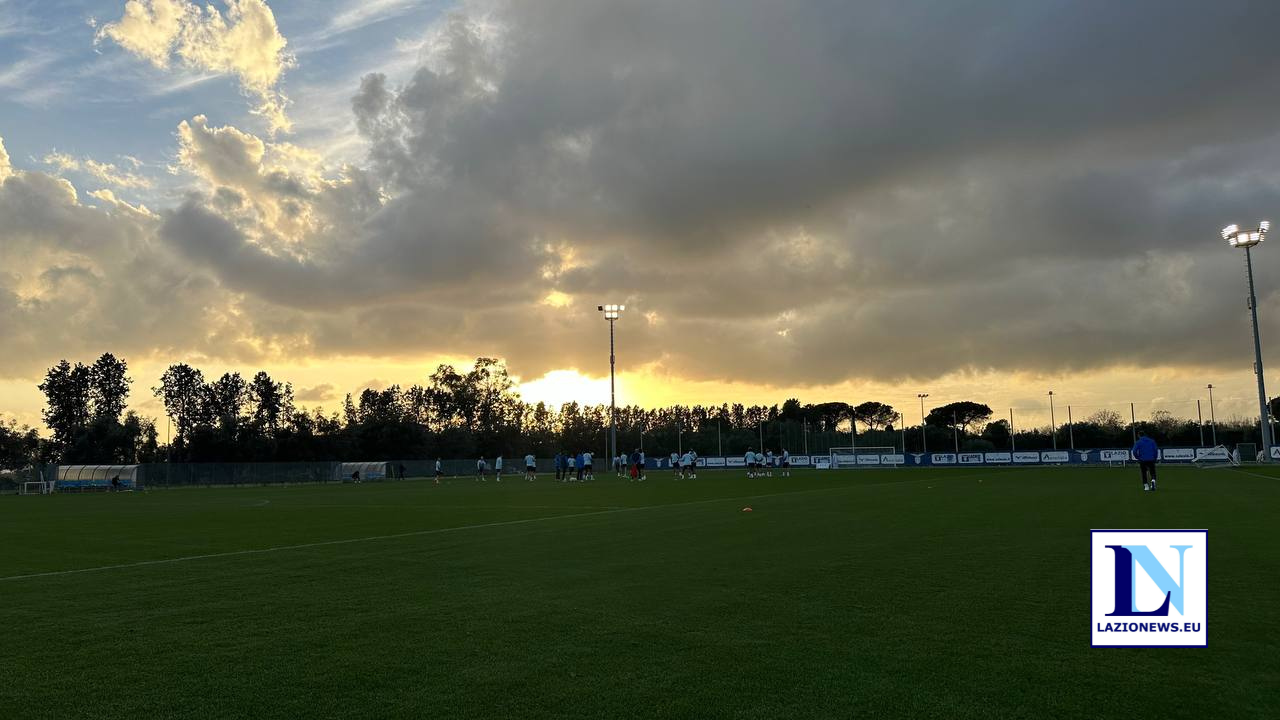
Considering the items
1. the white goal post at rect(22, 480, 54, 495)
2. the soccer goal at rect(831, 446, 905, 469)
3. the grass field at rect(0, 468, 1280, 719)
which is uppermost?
the grass field at rect(0, 468, 1280, 719)

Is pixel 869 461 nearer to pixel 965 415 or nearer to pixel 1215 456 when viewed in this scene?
pixel 1215 456

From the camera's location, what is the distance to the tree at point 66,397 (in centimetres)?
11581

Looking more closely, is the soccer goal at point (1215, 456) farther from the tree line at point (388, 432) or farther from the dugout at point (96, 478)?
the dugout at point (96, 478)

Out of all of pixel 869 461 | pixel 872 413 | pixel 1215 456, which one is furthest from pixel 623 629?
pixel 872 413

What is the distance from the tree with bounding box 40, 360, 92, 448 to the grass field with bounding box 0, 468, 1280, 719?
404 ft

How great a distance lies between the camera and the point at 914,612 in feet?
22.9

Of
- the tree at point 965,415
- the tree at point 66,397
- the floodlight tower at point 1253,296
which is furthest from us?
the tree at point 965,415

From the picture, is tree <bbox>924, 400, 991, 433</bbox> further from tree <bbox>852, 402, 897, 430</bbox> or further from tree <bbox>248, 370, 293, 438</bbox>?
tree <bbox>248, 370, 293, 438</bbox>

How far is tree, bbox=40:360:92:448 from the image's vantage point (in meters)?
116

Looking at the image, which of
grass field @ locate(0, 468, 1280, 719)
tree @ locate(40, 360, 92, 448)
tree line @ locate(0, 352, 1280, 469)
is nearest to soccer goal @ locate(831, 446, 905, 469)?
tree line @ locate(0, 352, 1280, 469)

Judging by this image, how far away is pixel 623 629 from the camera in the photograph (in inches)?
259

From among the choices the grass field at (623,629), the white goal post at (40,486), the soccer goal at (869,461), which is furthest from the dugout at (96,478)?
the soccer goal at (869,461)

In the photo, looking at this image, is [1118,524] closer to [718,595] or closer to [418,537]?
[718,595]

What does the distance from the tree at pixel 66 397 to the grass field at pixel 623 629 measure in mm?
123004
